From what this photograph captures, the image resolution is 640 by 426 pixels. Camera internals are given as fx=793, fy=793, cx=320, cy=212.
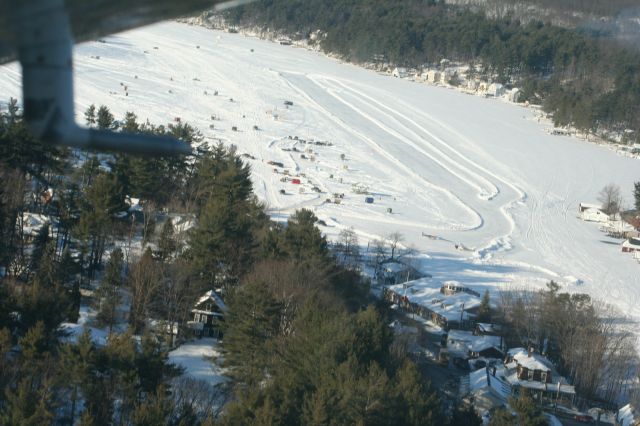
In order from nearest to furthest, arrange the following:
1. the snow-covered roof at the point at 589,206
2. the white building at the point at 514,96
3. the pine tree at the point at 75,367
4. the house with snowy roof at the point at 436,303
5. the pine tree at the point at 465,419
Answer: the pine tree at the point at 75,367, the pine tree at the point at 465,419, the house with snowy roof at the point at 436,303, the snow-covered roof at the point at 589,206, the white building at the point at 514,96

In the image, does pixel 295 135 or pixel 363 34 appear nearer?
pixel 295 135

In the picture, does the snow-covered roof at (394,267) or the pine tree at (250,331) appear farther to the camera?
the snow-covered roof at (394,267)

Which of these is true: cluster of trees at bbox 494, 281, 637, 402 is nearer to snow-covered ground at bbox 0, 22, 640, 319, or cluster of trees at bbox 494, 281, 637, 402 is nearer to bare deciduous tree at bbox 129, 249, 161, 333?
snow-covered ground at bbox 0, 22, 640, 319

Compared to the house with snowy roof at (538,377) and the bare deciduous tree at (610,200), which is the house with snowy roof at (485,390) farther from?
the bare deciduous tree at (610,200)

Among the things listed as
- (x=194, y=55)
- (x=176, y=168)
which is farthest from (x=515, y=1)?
(x=176, y=168)

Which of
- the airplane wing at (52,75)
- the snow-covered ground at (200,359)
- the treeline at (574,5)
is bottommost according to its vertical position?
the snow-covered ground at (200,359)

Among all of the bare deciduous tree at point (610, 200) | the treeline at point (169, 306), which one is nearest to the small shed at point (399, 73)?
the bare deciduous tree at point (610, 200)

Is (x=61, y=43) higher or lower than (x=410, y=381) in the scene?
higher

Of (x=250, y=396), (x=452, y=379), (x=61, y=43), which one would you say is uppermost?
(x=61, y=43)

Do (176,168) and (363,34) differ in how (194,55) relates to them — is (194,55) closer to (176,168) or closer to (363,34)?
(363,34)
